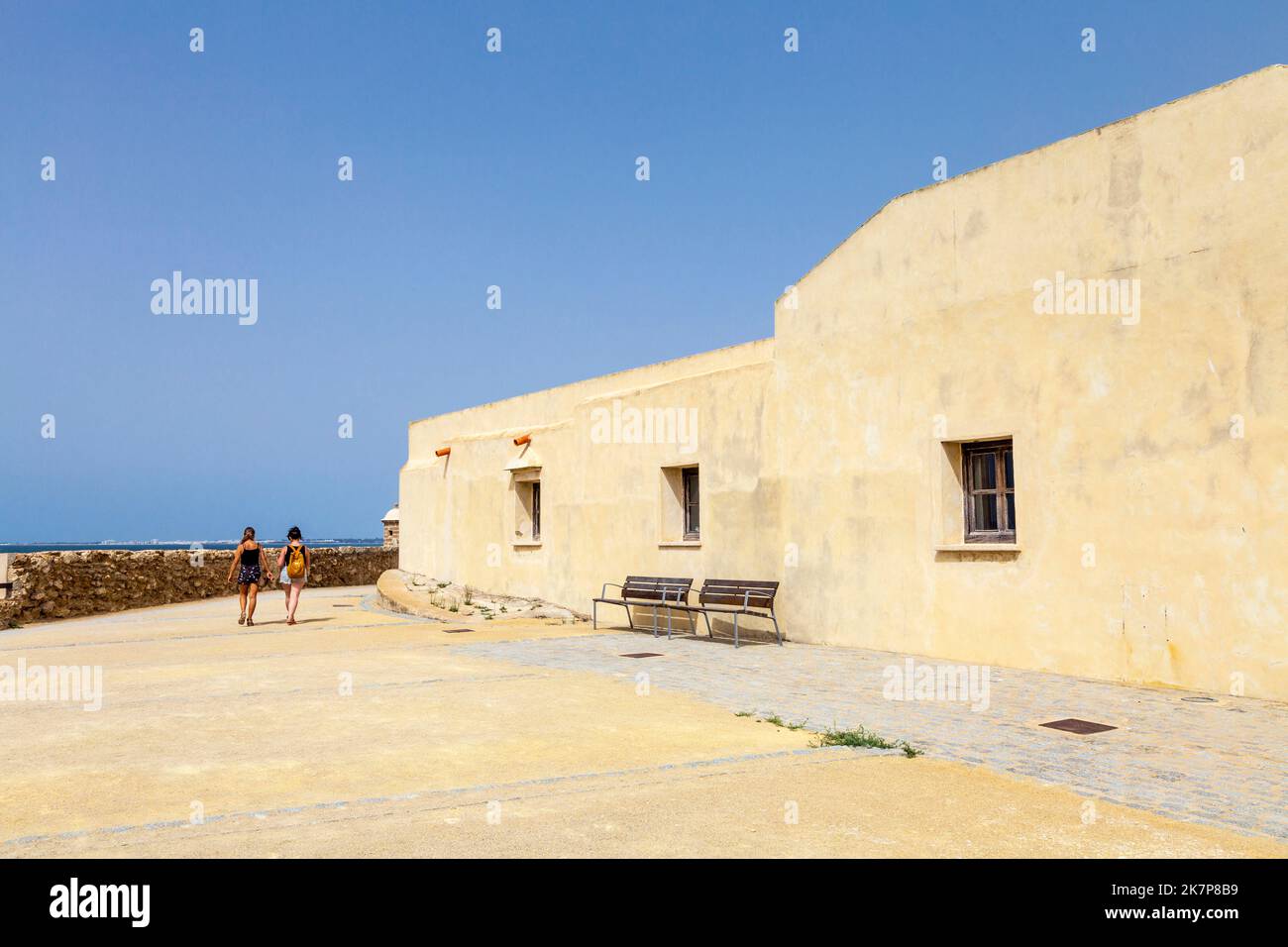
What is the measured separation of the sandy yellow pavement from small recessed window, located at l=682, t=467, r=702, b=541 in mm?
5378

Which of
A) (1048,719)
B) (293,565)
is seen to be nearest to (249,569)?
(293,565)

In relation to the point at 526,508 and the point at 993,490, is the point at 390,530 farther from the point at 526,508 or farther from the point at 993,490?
the point at 993,490

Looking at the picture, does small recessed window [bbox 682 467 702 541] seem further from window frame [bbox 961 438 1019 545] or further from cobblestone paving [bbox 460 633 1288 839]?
window frame [bbox 961 438 1019 545]

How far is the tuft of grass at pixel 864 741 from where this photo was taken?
20.6 ft

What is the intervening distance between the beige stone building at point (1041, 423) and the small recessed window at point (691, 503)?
11cm

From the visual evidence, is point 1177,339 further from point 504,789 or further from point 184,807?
point 184,807

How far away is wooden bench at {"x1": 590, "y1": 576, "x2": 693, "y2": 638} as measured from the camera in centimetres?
1362

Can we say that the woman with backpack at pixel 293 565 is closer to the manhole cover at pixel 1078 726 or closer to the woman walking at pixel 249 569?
the woman walking at pixel 249 569

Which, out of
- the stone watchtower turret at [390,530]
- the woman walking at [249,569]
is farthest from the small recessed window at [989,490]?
the stone watchtower turret at [390,530]

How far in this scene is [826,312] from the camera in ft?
39.6

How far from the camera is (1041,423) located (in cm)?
973

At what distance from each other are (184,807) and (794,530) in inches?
339
